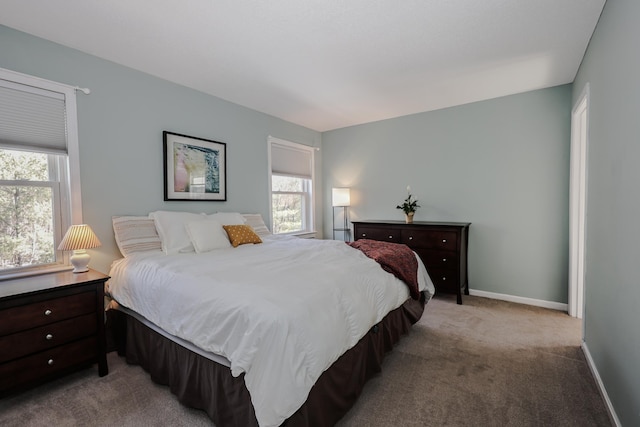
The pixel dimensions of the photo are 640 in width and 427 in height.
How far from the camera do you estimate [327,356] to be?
4.54 feet

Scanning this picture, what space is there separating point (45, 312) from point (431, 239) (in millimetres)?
3531

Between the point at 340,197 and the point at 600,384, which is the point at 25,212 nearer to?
the point at 340,197

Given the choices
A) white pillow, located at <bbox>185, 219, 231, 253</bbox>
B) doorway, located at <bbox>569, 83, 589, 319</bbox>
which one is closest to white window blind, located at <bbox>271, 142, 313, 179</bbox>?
white pillow, located at <bbox>185, 219, 231, 253</bbox>

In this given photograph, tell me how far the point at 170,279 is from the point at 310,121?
3315 millimetres

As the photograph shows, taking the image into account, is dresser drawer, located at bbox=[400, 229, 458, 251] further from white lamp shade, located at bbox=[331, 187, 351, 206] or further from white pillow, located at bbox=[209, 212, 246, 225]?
white pillow, located at bbox=[209, 212, 246, 225]

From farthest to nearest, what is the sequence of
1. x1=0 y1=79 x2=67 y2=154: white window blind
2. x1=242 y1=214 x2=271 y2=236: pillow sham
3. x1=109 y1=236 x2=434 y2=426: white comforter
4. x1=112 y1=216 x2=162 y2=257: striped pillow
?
x1=242 y1=214 x2=271 y2=236: pillow sham, x1=112 y1=216 x2=162 y2=257: striped pillow, x1=0 y1=79 x2=67 y2=154: white window blind, x1=109 y1=236 x2=434 y2=426: white comforter

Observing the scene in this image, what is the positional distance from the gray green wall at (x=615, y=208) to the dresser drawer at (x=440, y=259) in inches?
50.7

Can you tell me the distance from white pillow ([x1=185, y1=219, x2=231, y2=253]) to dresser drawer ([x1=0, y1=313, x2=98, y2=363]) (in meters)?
0.89

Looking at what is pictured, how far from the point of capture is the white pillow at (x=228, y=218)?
3.14m

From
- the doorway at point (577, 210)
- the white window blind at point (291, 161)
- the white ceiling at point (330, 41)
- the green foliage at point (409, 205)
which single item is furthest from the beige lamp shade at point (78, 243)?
the doorway at point (577, 210)

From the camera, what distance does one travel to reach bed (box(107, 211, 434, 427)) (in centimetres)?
126

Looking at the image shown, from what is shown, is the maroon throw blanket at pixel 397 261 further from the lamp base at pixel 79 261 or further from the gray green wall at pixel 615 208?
the lamp base at pixel 79 261

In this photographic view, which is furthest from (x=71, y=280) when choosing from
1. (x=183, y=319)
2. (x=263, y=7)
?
(x=263, y=7)

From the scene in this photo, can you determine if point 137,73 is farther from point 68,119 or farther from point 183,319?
point 183,319
